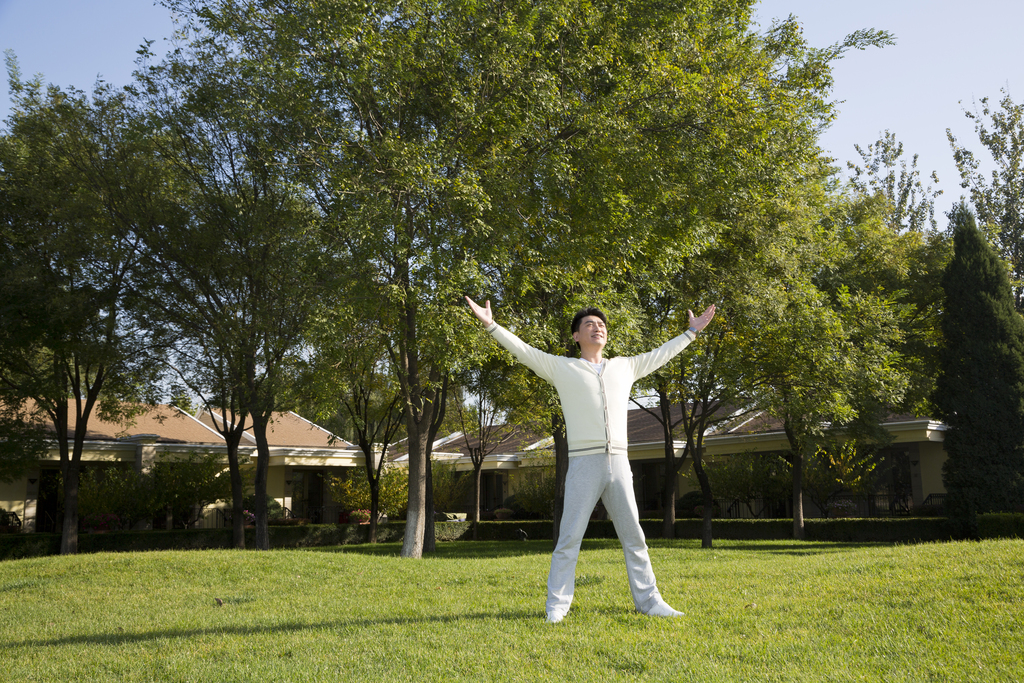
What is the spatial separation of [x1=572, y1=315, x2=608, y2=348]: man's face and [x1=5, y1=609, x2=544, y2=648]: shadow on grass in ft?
6.93

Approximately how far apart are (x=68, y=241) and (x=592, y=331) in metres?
13.9

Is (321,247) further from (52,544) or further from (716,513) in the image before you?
(716,513)

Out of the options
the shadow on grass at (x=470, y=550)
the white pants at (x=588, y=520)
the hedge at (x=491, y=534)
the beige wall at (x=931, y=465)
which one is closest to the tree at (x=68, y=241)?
the hedge at (x=491, y=534)

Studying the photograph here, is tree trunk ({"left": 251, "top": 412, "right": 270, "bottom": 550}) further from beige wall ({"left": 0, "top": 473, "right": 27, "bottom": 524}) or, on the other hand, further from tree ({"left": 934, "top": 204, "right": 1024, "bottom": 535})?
tree ({"left": 934, "top": 204, "right": 1024, "bottom": 535})

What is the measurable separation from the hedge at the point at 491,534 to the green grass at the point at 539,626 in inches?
392

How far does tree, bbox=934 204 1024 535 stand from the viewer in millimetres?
15867

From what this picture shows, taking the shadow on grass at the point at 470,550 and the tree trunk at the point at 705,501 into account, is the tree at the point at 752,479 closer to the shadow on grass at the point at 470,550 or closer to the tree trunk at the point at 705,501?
the tree trunk at the point at 705,501

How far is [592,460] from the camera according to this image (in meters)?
5.27

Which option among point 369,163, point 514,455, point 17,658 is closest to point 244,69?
point 369,163

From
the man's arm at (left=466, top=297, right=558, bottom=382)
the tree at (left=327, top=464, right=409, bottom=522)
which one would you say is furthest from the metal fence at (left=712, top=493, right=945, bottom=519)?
the man's arm at (left=466, top=297, right=558, bottom=382)

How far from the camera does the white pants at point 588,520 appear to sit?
5.24m

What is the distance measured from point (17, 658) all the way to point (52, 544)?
16.3m

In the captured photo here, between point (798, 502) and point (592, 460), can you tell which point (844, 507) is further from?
point (592, 460)

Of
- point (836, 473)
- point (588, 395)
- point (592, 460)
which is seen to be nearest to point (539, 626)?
point (592, 460)
